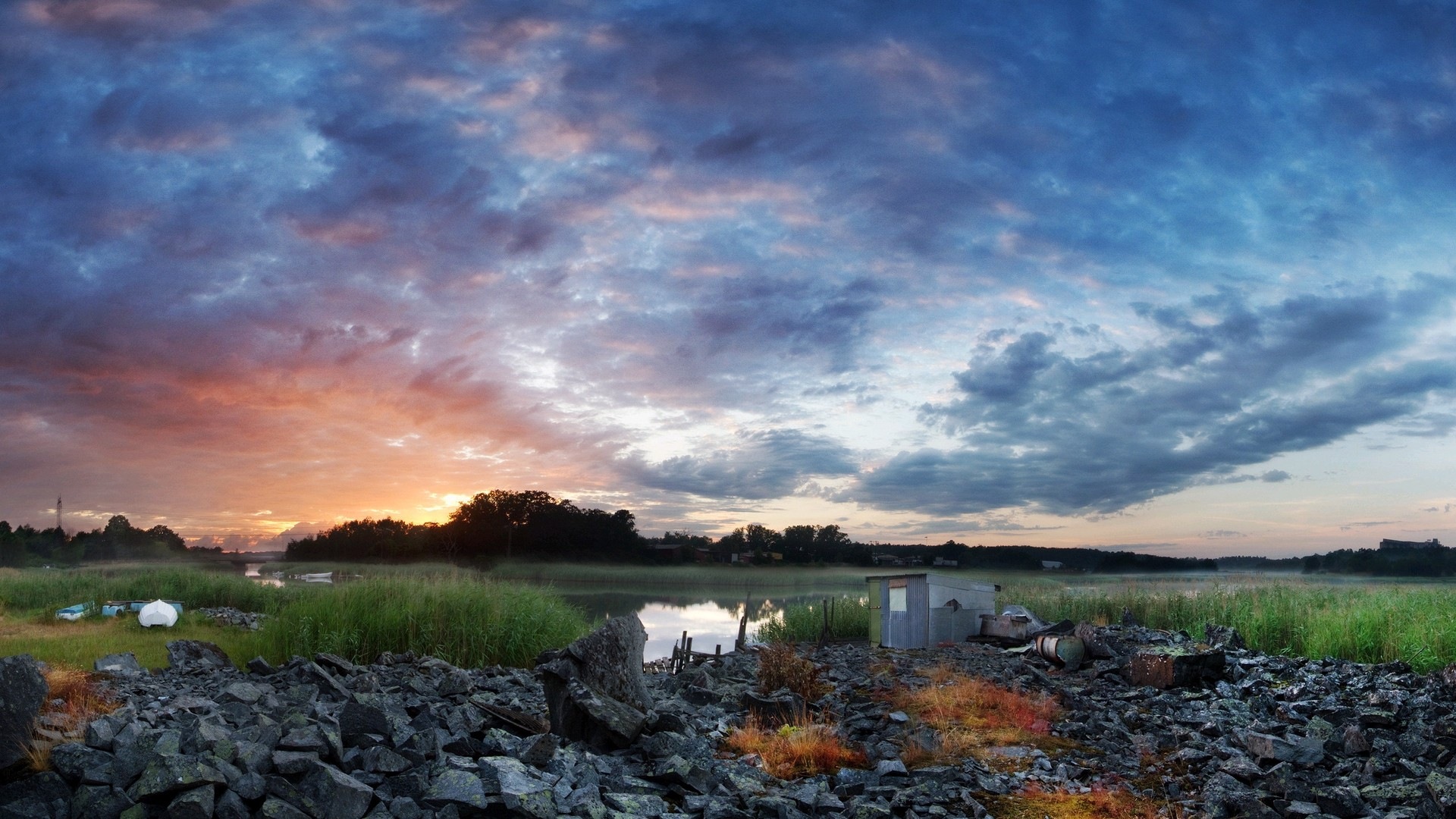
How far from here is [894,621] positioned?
28.3 meters

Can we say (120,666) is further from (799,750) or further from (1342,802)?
(1342,802)

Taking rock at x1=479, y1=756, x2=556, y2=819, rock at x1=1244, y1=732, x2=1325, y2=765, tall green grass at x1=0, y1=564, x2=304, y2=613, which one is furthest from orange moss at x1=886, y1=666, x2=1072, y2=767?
tall green grass at x1=0, y1=564, x2=304, y2=613

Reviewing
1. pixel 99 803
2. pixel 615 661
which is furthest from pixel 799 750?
pixel 99 803

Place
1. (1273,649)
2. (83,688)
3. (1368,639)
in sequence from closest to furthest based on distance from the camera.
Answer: (83,688), (1368,639), (1273,649)

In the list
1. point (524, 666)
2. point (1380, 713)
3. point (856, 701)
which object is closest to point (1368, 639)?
point (1380, 713)

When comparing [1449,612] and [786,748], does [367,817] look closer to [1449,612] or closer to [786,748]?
[786,748]

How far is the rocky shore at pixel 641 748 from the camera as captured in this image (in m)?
7.84

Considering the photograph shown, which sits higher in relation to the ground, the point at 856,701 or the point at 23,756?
the point at 23,756

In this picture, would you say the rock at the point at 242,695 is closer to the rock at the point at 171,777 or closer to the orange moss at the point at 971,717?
the rock at the point at 171,777

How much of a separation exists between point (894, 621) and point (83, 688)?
21644 millimetres

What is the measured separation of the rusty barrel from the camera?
20656 millimetres

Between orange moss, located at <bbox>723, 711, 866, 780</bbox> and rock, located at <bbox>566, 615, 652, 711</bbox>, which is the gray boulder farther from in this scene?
orange moss, located at <bbox>723, 711, 866, 780</bbox>

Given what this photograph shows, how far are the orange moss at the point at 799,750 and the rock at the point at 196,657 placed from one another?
1043 centimetres

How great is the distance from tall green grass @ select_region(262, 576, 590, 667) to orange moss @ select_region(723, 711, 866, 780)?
761 centimetres
